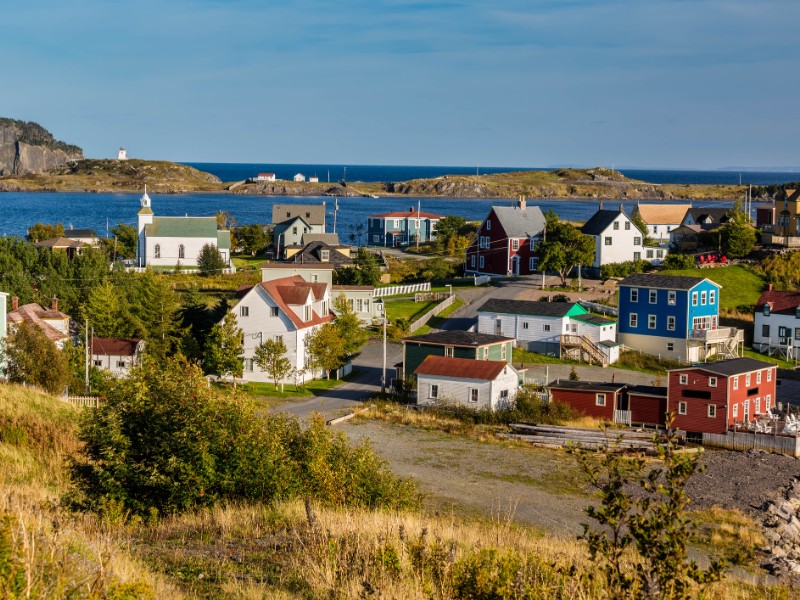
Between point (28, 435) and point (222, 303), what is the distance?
A: 3404cm

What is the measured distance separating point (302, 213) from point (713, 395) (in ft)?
203

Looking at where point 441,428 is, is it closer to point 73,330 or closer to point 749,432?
point 749,432

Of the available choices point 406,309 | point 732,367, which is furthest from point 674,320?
point 406,309

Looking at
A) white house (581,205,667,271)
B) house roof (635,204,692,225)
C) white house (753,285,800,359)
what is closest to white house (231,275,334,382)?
Result: white house (753,285,800,359)

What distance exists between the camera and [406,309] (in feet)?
190

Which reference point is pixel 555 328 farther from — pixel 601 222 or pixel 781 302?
pixel 601 222

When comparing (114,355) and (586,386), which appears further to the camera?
(114,355)

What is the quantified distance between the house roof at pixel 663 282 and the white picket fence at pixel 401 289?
1748 centimetres

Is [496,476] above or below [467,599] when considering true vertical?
below

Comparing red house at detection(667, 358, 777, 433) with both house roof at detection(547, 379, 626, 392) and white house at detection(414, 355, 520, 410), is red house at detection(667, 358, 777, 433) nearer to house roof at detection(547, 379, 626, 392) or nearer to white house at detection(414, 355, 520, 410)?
house roof at detection(547, 379, 626, 392)

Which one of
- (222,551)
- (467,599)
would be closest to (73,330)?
(222,551)

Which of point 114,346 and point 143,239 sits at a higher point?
point 143,239

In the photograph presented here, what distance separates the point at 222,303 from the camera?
54.6 m

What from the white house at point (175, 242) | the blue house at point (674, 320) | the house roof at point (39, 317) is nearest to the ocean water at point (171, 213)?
the white house at point (175, 242)
